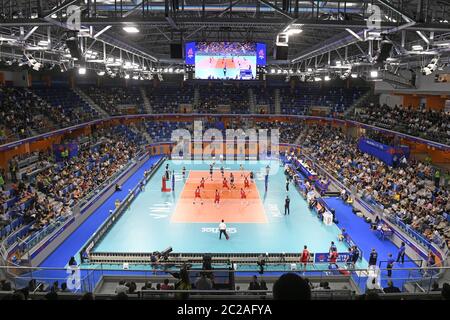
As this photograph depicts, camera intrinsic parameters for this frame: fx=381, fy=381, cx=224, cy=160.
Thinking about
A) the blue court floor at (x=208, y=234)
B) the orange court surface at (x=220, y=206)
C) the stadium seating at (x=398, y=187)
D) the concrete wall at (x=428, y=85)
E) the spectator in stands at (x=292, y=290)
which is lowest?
the blue court floor at (x=208, y=234)

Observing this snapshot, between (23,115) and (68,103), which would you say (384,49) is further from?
(68,103)

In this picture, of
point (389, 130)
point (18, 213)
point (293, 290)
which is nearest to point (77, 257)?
point (18, 213)

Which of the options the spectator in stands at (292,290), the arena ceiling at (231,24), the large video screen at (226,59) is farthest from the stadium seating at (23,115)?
the spectator in stands at (292,290)

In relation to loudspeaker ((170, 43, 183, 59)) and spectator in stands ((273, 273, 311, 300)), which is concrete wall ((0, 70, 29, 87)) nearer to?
loudspeaker ((170, 43, 183, 59))

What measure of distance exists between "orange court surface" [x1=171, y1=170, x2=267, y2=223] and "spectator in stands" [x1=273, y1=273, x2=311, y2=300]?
2118 centimetres

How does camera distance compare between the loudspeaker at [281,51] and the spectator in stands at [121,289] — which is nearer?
the spectator in stands at [121,289]

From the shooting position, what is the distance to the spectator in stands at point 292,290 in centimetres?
285

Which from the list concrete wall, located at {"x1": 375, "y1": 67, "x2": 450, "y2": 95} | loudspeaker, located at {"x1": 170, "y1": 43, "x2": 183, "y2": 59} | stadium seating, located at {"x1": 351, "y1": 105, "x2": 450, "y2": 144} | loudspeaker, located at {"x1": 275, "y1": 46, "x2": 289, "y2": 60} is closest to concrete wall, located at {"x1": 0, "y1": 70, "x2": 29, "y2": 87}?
loudspeaker, located at {"x1": 170, "y1": 43, "x2": 183, "y2": 59}

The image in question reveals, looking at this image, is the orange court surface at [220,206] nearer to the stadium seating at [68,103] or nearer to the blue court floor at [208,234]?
the blue court floor at [208,234]

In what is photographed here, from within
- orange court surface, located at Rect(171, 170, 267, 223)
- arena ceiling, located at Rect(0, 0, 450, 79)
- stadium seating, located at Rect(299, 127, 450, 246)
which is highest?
arena ceiling, located at Rect(0, 0, 450, 79)

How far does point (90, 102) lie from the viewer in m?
46.7

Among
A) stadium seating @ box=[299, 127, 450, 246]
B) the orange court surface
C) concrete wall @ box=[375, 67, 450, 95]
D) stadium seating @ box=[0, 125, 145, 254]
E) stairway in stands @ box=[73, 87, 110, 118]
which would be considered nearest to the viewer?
stadium seating @ box=[0, 125, 145, 254]

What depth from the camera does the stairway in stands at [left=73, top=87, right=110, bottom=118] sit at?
45981mm

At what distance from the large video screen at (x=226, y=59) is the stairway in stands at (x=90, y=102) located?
25768 millimetres
